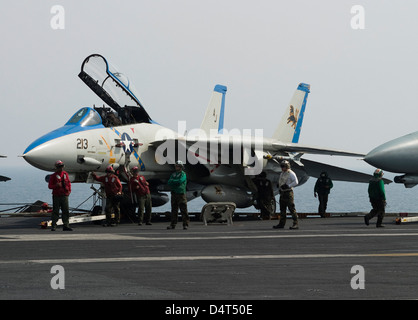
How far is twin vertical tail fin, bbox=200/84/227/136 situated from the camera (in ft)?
98.6

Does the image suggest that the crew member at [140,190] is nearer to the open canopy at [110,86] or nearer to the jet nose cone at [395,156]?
the open canopy at [110,86]

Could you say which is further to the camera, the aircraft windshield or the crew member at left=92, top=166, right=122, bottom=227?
the aircraft windshield

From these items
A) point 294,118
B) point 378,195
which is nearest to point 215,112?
point 294,118

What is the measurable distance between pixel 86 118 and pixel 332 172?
454 inches

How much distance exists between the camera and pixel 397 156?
20828mm

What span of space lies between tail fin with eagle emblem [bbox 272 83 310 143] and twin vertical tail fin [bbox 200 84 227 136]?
2689mm

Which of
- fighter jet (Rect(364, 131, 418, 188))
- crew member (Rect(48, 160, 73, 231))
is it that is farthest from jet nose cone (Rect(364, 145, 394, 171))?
crew member (Rect(48, 160, 73, 231))

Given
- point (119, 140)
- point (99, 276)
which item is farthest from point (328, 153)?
point (99, 276)

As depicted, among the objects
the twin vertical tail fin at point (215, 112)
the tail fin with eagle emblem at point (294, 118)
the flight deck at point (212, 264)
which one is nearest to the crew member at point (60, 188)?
the flight deck at point (212, 264)

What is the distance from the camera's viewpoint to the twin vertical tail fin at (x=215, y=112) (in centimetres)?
3005

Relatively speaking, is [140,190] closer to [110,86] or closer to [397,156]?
[110,86]

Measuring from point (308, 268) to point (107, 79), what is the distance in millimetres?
12431

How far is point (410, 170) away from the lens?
2136cm

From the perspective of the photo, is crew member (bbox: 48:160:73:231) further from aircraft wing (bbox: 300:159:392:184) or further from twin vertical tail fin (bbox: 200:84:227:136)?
aircraft wing (bbox: 300:159:392:184)
